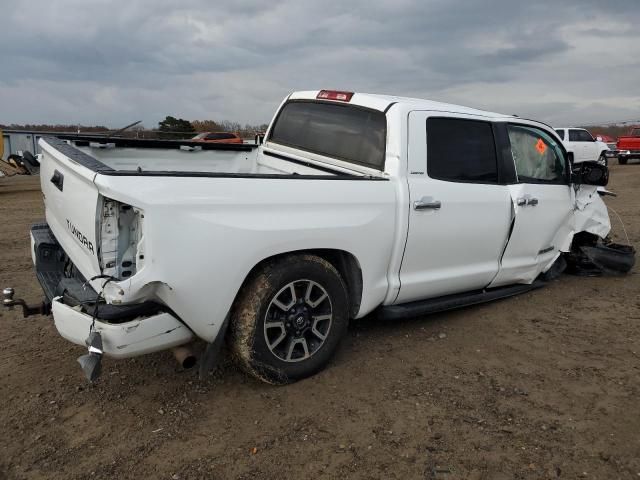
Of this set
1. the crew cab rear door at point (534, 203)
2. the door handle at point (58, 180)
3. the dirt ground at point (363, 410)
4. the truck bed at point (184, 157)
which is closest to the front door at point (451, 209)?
the crew cab rear door at point (534, 203)

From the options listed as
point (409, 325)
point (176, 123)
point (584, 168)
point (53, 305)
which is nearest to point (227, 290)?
point (53, 305)

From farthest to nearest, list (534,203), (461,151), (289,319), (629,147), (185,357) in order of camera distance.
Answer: (629,147) < (534,203) < (461,151) < (289,319) < (185,357)

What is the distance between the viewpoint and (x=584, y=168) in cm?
548

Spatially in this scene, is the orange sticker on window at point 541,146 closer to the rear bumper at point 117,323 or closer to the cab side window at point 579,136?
the rear bumper at point 117,323

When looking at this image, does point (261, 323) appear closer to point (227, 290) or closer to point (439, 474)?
point (227, 290)

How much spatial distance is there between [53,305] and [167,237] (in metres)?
0.84

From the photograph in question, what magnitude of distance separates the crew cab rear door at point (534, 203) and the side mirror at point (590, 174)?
16 cm

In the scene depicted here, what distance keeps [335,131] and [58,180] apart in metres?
2.12

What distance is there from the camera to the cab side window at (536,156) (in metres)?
4.80

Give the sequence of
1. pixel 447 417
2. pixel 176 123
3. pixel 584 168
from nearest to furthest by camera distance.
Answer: pixel 447 417, pixel 584 168, pixel 176 123

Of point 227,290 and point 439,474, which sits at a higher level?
point 227,290

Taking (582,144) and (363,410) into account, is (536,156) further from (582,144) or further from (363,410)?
(582,144)

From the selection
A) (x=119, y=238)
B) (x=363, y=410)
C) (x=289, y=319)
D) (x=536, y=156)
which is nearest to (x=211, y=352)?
(x=289, y=319)

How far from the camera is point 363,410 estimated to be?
3279mm
